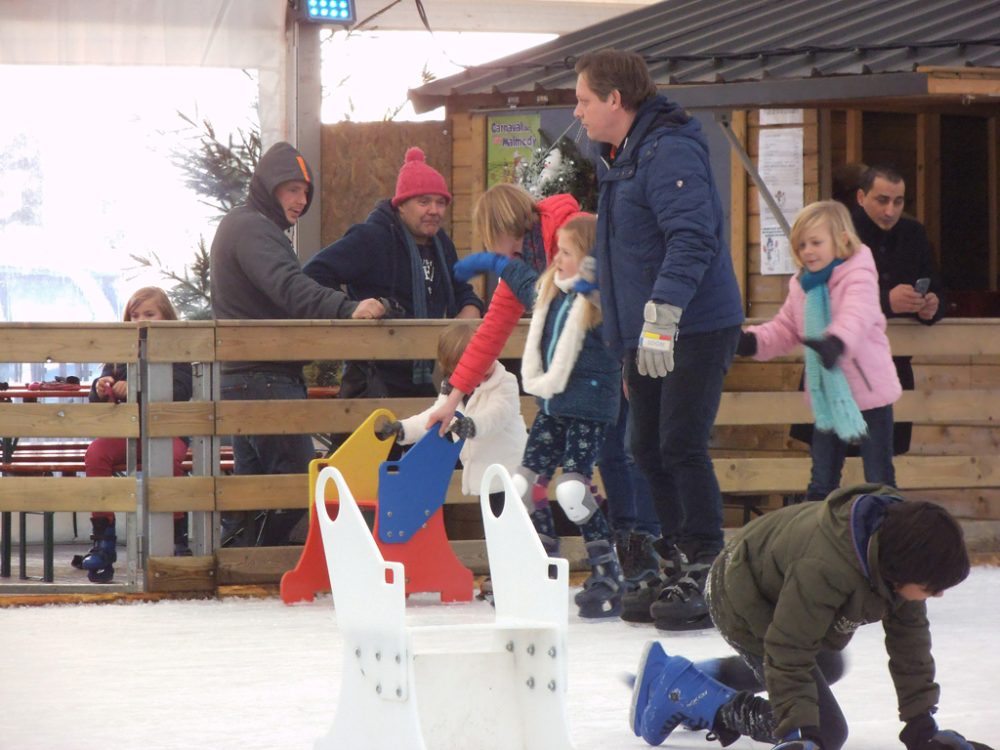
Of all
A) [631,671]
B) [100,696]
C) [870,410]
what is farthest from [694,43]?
[100,696]

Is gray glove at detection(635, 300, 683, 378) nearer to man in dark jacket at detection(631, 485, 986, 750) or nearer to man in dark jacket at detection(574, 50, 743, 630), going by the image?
man in dark jacket at detection(574, 50, 743, 630)

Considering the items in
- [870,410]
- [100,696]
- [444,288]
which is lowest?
[100,696]

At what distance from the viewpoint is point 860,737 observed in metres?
3.47

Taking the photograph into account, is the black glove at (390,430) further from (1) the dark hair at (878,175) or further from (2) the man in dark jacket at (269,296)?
(1) the dark hair at (878,175)

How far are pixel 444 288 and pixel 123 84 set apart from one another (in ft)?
13.0

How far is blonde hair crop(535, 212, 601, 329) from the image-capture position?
5.08 meters

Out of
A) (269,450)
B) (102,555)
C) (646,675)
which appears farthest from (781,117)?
(646,675)

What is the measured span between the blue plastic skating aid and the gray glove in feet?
4.57

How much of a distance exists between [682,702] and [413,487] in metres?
2.32

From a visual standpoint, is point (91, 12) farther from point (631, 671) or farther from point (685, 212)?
point (631, 671)

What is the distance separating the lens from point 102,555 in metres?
6.31

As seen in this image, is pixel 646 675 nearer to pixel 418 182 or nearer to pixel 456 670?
pixel 456 670

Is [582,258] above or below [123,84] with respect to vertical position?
below

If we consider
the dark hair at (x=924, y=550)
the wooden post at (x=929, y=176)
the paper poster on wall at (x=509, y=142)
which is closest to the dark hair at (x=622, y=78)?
the dark hair at (x=924, y=550)
